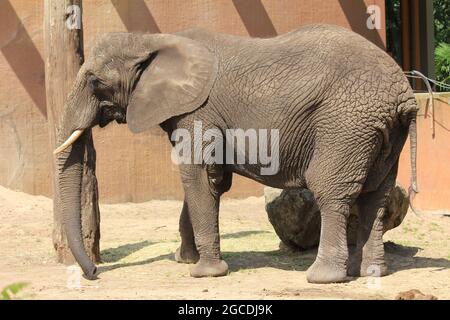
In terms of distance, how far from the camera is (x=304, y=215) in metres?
9.61

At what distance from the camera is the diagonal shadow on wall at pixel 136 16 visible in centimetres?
1370

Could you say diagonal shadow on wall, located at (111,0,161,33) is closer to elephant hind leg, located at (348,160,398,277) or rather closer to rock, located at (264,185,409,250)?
rock, located at (264,185,409,250)

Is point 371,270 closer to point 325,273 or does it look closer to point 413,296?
point 325,273

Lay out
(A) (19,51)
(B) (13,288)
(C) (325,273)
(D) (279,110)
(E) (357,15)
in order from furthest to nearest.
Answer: (E) (357,15) < (A) (19,51) < (D) (279,110) < (C) (325,273) < (B) (13,288)

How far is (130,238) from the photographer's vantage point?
11.2m

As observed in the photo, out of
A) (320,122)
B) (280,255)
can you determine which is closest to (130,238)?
(280,255)

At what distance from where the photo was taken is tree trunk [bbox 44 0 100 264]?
31.3 feet

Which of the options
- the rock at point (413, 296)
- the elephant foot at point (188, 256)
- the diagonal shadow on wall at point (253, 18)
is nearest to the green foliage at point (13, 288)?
the rock at point (413, 296)

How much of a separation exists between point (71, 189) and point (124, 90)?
0.98 meters

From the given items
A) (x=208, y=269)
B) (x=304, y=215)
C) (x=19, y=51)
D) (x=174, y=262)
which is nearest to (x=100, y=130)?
(x=19, y=51)

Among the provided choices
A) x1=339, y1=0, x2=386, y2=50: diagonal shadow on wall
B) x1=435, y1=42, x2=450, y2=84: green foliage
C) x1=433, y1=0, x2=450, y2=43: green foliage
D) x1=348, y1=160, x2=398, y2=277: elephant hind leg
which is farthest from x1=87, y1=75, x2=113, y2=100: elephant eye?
x1=433, y1=0, x2=450, y2=43: green foliage

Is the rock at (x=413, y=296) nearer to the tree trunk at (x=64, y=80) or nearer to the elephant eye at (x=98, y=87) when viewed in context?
the elephant eye at (x=98, y=87)

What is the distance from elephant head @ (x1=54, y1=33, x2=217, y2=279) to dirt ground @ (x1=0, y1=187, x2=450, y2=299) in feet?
2.13

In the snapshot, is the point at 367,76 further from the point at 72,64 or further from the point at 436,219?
the point at 436,219
